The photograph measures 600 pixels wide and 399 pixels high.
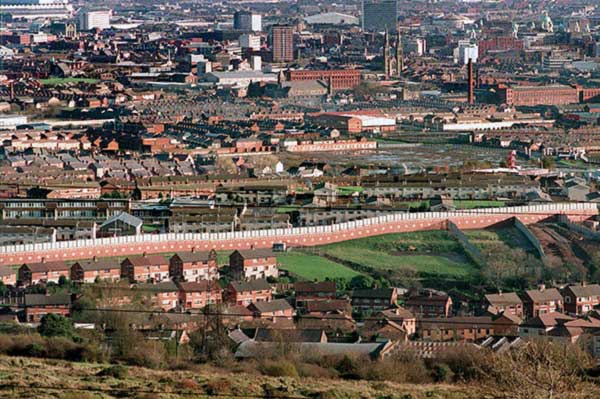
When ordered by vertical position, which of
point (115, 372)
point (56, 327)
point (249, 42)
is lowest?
point (249, 42)

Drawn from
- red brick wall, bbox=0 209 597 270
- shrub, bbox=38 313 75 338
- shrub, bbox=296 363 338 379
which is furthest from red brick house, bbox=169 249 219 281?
shrub, bbox=296 363 338 379

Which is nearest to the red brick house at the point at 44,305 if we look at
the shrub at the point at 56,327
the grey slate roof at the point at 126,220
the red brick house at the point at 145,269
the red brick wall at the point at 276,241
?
the shrub at the point at 56,327

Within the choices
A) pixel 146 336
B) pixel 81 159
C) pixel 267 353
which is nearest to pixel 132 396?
pixel 267 353

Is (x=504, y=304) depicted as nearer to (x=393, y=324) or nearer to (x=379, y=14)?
(x=393, y=324)

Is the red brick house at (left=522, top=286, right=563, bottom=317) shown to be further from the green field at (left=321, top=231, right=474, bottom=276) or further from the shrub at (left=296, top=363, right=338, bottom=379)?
the shrub at (left=296, top=363, right=338, bottom=379)

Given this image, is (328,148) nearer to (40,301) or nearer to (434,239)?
(434,239)

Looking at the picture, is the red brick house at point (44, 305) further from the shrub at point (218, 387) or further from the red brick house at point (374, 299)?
the shrub at point (218, 387)

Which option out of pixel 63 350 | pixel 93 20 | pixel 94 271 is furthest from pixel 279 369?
pixel 93 20
